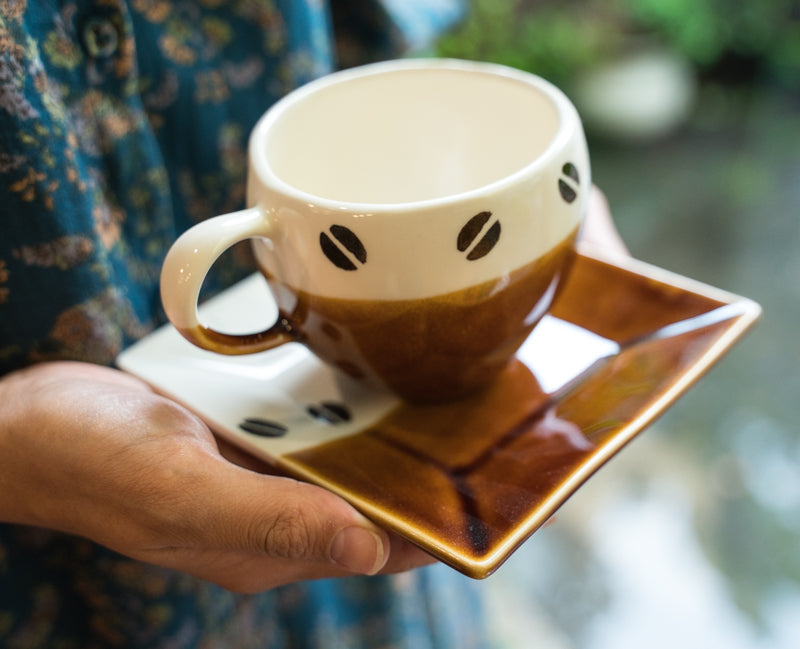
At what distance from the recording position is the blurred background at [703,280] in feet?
3.25

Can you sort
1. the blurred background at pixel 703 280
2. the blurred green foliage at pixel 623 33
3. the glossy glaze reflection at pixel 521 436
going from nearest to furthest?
the glossy glaze reflection at pixel 521 436 < the blurred background at pixel 703 280 < the blurred green foliage at pixel 623 33

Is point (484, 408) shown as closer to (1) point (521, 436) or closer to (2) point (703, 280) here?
(1) point (521, 436)

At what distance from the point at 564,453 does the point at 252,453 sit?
6.2 inches

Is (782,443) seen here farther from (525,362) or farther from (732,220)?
(525,362)

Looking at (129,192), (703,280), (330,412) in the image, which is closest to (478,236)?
(330,412)

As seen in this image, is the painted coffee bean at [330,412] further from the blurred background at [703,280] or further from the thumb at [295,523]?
the blurred background at [703,280]

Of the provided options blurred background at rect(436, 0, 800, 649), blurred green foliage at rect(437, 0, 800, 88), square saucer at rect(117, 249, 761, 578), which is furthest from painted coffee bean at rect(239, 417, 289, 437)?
blurred green foliage at rect(437, 0, 800, 88)

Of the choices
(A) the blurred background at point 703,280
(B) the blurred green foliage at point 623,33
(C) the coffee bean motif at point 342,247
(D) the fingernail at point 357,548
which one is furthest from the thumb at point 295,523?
(B) the blurred green foliage at point 623,33

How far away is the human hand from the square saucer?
20 millimetres

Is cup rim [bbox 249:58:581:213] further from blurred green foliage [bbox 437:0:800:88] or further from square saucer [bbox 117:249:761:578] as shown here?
blurred green foliage [bbox 437:0:800:88]

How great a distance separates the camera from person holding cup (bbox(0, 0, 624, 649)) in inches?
14.4

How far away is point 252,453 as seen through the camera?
40cm

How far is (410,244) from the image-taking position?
0.34 m

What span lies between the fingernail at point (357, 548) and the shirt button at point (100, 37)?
0.30m
